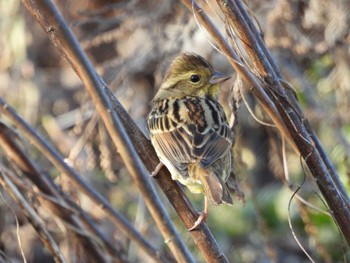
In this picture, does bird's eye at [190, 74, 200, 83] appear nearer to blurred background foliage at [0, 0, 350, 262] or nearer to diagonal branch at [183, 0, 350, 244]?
blurred background foliage at [0, 0, 350, 262]

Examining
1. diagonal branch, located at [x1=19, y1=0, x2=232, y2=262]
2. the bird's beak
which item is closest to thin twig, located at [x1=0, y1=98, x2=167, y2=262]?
diagonal branch, located at [x1=19, y1=0, x2=232, y2=262]

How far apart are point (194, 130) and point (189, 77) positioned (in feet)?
1.01

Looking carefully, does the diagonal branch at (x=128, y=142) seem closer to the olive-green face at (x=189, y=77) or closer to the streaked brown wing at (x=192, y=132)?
the streaked brown wing at (x=192, y=132)

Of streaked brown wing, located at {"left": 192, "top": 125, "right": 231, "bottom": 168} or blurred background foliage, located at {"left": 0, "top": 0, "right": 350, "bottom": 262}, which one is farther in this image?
blurred background foliage, located at {"left": 0, "top": 0, "right": 350, "bottom": 262}

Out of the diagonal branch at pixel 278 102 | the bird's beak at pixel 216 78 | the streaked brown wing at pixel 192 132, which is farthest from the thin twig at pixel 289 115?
the bird's beak at pixel 216 78

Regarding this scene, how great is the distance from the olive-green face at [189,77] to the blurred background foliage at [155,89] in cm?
39

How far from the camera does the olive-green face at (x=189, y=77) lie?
3.26 meters

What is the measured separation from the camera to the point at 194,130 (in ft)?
10.2

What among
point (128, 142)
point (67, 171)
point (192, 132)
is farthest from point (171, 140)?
point (128, 142)

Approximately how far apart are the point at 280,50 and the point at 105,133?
1.09 meters

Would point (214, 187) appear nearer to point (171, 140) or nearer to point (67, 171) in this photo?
point (171, 140)

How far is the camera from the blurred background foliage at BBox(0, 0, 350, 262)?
404cm

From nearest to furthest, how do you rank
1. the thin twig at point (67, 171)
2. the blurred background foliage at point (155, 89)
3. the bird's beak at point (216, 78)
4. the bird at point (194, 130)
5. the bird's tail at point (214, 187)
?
the thin twig at point (67, 171), the bird's tail at point (214, 187), the bird at point (194, 130), the bird's beak at point (216, 78), the blurred background foliage at point (155, 89)

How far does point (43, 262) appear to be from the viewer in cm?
504
